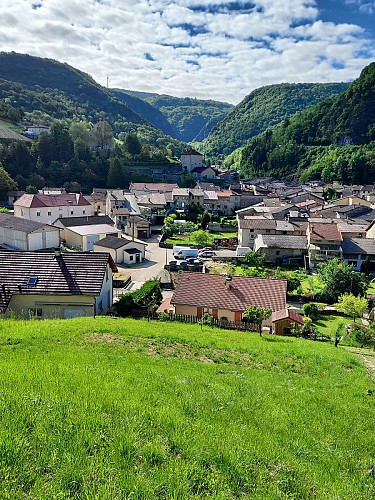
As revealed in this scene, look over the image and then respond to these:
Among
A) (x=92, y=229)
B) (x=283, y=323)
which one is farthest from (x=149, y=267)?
(x=283, y=323)

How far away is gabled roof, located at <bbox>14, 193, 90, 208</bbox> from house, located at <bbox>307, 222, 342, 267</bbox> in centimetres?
3271

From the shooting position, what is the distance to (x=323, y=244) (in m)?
40.4

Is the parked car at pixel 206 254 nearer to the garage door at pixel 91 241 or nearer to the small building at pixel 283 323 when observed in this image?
the garage door at pixel 91 241

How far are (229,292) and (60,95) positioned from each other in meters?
158

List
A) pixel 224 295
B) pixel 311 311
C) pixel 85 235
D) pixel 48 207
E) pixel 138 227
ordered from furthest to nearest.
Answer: pixel 138 227
pixel 48 207
pixel 85 235
pixel 311 311
pixel 224 295

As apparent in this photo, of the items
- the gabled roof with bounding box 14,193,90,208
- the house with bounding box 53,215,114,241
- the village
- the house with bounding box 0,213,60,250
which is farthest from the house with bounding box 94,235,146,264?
the gabled roof with bounding box 14,193,90,208

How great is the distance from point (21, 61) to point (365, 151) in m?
153

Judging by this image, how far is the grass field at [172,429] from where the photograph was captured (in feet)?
14.0

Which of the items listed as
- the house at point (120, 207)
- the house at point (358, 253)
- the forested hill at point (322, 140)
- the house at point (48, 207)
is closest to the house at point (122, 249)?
the house at point (120, 207)

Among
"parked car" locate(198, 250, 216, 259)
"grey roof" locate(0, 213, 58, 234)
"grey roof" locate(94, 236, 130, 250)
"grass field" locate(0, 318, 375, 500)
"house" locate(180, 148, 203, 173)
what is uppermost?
"house" locate(180, 148, 203, 173)

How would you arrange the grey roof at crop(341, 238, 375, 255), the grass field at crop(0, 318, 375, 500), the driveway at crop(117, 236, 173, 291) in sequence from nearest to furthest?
the grass field at crop(0, 318, 375, 500)
the driveway at crop(117, 236, 173, 291)
the grey roof at crop(341, 238, 375, 255)

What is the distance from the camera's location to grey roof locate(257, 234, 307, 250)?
137ft

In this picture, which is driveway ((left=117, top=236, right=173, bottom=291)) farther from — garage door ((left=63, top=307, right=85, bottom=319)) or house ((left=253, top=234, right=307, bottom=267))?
garage door ((left=63, top=307, right=85, bottom=319))

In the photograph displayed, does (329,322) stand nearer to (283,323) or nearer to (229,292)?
(283,323)
